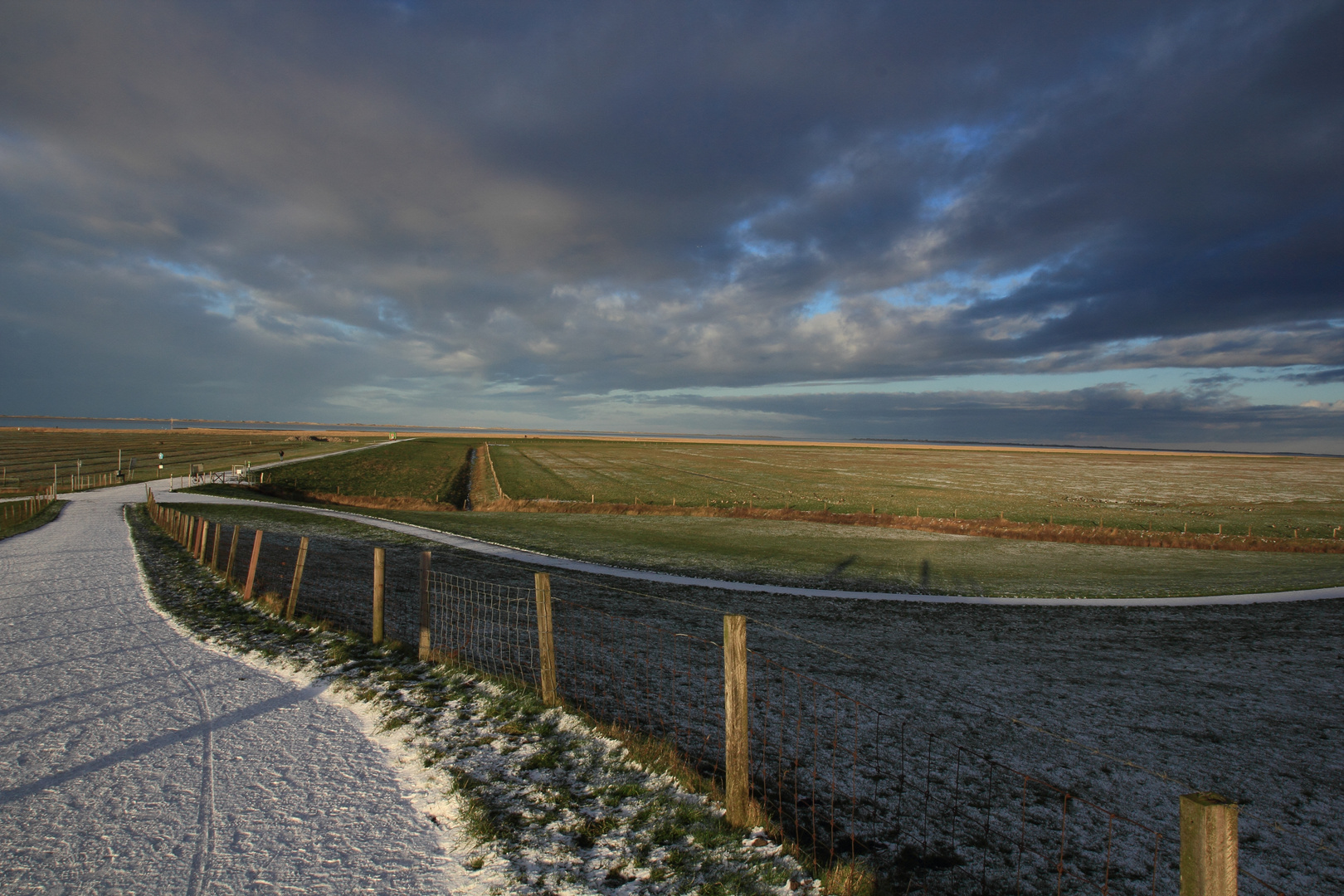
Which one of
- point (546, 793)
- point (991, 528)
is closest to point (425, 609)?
point (546, 793)

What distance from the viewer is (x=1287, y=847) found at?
611cm

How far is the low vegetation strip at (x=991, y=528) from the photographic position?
2997 cm

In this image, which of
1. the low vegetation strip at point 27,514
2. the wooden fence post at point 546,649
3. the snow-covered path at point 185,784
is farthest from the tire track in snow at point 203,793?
the low vegetation strip at point 27,514

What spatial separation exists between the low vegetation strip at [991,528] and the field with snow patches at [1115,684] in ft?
46.0

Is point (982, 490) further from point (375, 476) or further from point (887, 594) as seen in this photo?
point (375, 476)

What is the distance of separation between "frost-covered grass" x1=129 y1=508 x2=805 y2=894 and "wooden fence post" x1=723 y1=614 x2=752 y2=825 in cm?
31

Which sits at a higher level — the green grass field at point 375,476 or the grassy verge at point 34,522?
the grassy verge at point 34,522

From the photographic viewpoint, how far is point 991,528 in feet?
110

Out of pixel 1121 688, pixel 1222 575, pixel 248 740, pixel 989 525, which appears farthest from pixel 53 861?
pixel 989 525

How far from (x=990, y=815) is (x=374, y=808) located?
6064mm

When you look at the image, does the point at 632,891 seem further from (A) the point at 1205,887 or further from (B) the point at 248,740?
(B) the point at 248,740

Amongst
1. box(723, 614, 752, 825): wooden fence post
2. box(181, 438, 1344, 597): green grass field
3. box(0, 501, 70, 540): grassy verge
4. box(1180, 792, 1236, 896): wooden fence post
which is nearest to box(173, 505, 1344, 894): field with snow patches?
box(1180, 792, 1236, 896): wooden fence post

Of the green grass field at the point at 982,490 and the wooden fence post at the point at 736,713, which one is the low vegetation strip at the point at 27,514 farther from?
the wooden fence post at the point at 736,713

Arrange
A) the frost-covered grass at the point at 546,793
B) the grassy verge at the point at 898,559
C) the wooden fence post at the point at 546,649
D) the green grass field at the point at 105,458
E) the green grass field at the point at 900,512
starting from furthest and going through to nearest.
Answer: the green grass field at the point at 105,458, the green grass field at the point at 900,512, the grassy verge at the point at 898,559, the wooden fence post at the point at 546,649, the frost-covered grass at the point at 546,793
